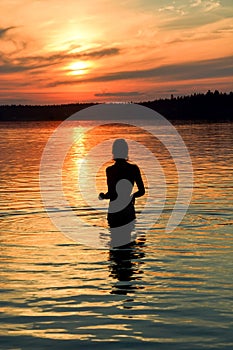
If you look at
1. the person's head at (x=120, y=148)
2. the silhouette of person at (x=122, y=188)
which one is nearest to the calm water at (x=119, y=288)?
the silhouette of person at (x=122, y=188)

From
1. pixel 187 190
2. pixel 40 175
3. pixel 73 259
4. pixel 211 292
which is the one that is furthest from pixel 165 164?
pixel 211 292

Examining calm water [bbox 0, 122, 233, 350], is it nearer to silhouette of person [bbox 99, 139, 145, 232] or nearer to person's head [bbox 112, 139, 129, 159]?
silhouette of person [bbox 99, 139, 145, 232]

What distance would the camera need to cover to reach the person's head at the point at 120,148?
15.1 m

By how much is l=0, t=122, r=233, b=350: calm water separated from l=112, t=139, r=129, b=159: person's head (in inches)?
88.5

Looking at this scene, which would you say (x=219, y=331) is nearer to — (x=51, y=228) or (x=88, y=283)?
(x=88, y=283)

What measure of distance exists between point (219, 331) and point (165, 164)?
3574cm

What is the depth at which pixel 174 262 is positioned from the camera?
14.2 metres

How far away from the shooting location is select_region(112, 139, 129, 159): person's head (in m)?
15.1

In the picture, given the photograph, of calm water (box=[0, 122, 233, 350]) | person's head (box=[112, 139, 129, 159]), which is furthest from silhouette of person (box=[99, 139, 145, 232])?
calm water (box=[0, 122, 233, 350])

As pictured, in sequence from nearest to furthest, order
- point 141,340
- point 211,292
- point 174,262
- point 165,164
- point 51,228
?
point 141,340, point 211,292, point 174,262, point 51,228, point 165,164

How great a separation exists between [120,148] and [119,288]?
13.6 ft

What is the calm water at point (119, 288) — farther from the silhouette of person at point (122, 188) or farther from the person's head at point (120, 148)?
the person's head at point (120, 148)

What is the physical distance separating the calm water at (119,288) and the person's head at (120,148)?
88.5 inches

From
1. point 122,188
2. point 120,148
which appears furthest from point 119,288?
point 122,188
